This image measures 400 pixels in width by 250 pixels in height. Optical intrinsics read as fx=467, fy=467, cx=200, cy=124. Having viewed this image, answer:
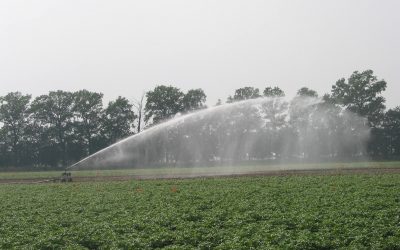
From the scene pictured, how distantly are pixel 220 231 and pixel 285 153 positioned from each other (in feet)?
238

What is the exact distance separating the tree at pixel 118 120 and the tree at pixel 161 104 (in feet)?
19.5

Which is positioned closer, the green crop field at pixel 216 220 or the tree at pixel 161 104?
the green crop field at pixel 216 220

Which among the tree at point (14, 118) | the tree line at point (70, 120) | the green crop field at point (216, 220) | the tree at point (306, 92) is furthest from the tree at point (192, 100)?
the green crop field at point (216, 220)

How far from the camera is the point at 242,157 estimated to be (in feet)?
287

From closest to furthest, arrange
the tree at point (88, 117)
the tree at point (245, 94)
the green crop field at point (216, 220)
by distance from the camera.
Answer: the green crop field at point (216, 220) < the tree at point (245, 94) < the tree at point (88, 117)

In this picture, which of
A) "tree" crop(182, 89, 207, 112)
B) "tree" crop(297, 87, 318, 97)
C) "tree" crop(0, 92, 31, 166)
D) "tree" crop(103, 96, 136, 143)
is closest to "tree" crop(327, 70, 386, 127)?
"tree" crop(297, 87, 318, 97)

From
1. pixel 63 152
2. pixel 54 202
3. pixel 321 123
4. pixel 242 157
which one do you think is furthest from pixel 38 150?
pixel 54 202

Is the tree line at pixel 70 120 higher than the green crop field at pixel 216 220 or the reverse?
higher

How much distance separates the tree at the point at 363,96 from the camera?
94875 millimetres

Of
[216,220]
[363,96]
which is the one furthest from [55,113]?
[216,220]

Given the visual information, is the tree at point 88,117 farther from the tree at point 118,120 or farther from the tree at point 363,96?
the tree at point 363,96

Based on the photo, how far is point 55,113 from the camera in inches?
4437

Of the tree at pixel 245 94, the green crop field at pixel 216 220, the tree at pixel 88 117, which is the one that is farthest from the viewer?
the tree at pixel 88 117

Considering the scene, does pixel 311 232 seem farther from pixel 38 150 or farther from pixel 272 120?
pixel 38 150
